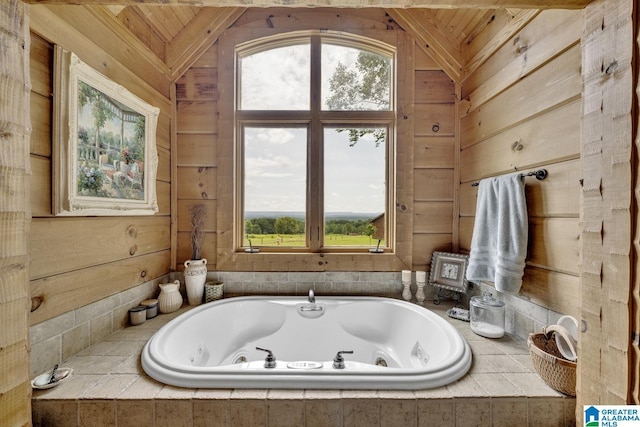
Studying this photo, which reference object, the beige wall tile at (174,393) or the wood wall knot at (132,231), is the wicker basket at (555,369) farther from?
the wood wall knot at (132,231)

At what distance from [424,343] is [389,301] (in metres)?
0.35

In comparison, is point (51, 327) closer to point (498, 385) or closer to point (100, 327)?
point (100, 327)

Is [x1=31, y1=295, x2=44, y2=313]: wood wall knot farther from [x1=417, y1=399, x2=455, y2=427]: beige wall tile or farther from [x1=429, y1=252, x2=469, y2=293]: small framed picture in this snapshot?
[x1=429, y1=252, x2=469, y2=293]: small framed picture

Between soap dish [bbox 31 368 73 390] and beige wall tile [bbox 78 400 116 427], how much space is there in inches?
6.2

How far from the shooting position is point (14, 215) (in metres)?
0.74

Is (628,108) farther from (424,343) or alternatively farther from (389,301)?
(389,301)

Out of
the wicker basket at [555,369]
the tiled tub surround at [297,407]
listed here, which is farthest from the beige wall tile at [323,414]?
the wicker basket at [555,369]

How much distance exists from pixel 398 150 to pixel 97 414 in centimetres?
201

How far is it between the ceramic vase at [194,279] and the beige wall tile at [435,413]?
145 cm

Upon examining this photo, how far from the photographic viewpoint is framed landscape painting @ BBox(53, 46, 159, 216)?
105 centimetres

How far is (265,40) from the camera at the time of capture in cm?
192

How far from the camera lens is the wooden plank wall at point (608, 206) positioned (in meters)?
0.70

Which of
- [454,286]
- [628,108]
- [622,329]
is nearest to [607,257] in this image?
[622,329]

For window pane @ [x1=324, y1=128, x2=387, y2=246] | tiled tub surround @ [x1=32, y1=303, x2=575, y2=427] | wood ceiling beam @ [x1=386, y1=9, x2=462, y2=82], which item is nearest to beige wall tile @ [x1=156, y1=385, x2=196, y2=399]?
tiled tub surround @ [x1=32, y1=303, x2=575, y2=427]
